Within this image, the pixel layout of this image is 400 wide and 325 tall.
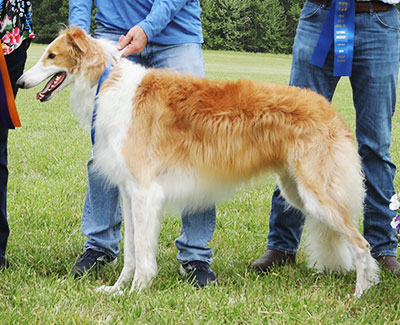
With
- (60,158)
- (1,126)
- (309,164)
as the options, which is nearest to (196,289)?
(309,164)

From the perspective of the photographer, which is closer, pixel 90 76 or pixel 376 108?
pixel 90 76

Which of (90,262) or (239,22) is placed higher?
(90,262)

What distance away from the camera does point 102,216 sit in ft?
12.8

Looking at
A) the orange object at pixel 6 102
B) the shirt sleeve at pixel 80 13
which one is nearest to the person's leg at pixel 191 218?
the shirt sleeve at pixel 80 13

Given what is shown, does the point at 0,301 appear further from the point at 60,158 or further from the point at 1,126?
the point at 60,158

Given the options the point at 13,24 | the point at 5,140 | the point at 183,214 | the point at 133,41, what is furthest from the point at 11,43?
the point at 183,214

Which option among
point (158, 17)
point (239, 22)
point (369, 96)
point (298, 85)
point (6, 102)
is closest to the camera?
point (158, 17)

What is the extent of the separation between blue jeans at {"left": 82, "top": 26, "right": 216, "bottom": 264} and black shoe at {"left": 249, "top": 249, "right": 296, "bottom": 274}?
0.37 m

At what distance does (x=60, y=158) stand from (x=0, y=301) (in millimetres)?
3937

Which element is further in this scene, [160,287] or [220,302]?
[160,287]

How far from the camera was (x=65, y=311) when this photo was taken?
293cm

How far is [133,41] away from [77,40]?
1.18 feet

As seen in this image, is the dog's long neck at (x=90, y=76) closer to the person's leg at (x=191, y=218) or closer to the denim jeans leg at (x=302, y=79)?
the person's leg at (x=191, y=218)

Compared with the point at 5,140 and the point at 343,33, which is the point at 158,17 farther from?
the point at 5,140
